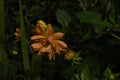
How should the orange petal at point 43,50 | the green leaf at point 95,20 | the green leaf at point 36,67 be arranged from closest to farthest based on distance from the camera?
the green leaf at point 95,20 < the orange petal at point 43,50 < the green leaf at point 36,67

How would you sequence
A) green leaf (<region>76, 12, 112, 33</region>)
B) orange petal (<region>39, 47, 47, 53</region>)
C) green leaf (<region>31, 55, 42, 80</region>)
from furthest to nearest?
green leaf (<region>31, 55, 42, 80</region>)
orange petal (<region>39, 47, 47, 53</region>)
green leaf (<region>76, 12, 112, 33</region>)

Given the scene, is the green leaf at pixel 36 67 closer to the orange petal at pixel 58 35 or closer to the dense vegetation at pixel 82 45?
the dense vegetation at pixel 82 45

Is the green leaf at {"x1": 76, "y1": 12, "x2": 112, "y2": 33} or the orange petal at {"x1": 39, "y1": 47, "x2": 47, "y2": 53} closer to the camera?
the green leaf at {"x1": 76, "y1": 12, "x2": 112, "y2": 33}

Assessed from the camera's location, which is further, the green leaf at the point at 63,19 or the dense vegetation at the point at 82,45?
the green leaf at the point at 63,19

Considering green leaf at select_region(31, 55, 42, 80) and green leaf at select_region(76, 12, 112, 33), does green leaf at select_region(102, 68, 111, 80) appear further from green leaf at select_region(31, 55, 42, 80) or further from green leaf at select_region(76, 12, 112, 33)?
green leaf at select_region(31, 55, 42, 80)

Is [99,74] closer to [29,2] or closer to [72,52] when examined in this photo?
[72,52]

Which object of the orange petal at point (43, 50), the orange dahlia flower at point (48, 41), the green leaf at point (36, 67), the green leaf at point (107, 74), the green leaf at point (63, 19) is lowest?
the green leaf at point (36, 67)

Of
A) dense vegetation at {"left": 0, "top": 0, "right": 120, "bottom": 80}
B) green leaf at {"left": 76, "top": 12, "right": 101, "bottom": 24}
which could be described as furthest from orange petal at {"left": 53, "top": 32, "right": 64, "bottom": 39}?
green leaf at {"left": 76, "top": 12, "right": 101, "bottom": 24}

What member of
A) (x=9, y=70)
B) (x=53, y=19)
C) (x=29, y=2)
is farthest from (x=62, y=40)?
(x=29, y=2)

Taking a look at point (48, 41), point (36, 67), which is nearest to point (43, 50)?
point (48, 41)

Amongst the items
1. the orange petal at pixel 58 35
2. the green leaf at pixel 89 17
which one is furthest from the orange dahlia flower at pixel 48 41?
the green leaf at pixel 89 17

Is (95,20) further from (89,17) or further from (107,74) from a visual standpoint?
(107,74)
